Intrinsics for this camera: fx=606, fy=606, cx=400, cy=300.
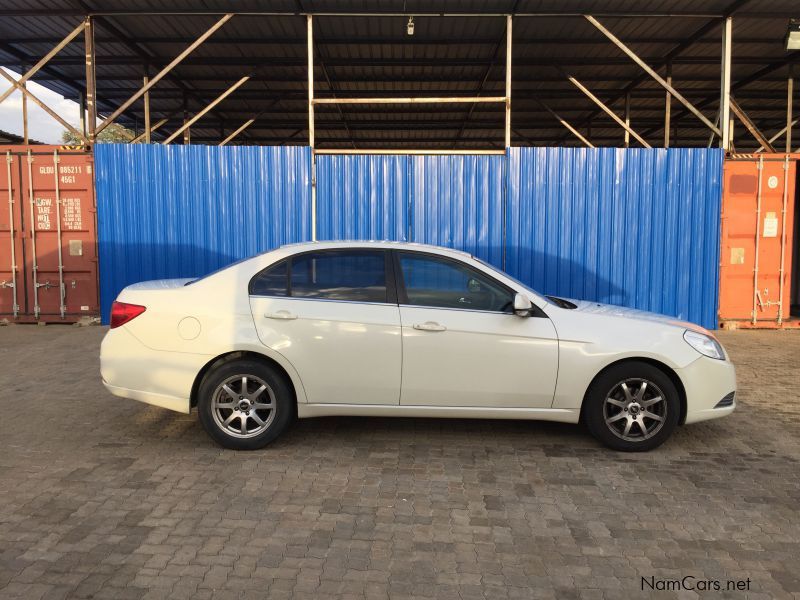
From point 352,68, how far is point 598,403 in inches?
452

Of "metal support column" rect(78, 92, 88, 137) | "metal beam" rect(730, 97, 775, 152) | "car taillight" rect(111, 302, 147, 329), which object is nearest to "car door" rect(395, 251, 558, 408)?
"car taillight" rect(111, 302, 147, 329)

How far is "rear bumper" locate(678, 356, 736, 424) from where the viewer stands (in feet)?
14.7

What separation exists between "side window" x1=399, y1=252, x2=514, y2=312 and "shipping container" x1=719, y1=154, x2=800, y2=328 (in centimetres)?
749

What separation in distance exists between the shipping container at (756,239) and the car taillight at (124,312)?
946 cm

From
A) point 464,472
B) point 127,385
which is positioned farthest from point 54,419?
point 464,472

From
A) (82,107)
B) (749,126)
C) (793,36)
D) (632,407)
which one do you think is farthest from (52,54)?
(749,126)

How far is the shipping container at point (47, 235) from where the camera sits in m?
10.3

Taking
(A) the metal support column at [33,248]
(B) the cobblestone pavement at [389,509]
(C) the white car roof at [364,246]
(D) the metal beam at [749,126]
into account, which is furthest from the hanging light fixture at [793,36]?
(A) the metal support column at [33,248]

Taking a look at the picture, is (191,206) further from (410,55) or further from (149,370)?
(149,370)

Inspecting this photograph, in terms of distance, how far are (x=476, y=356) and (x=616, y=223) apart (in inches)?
267

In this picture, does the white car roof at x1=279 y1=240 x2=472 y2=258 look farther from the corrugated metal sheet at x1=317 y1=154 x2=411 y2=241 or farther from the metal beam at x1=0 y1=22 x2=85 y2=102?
the metal beam at x1=0 y1=22 x2=85 y2=102

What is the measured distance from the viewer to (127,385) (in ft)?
14.9

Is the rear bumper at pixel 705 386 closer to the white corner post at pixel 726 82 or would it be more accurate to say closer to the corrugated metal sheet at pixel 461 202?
the corrugated metal sheet at pixel 461 202

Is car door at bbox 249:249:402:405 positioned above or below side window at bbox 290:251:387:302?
below
